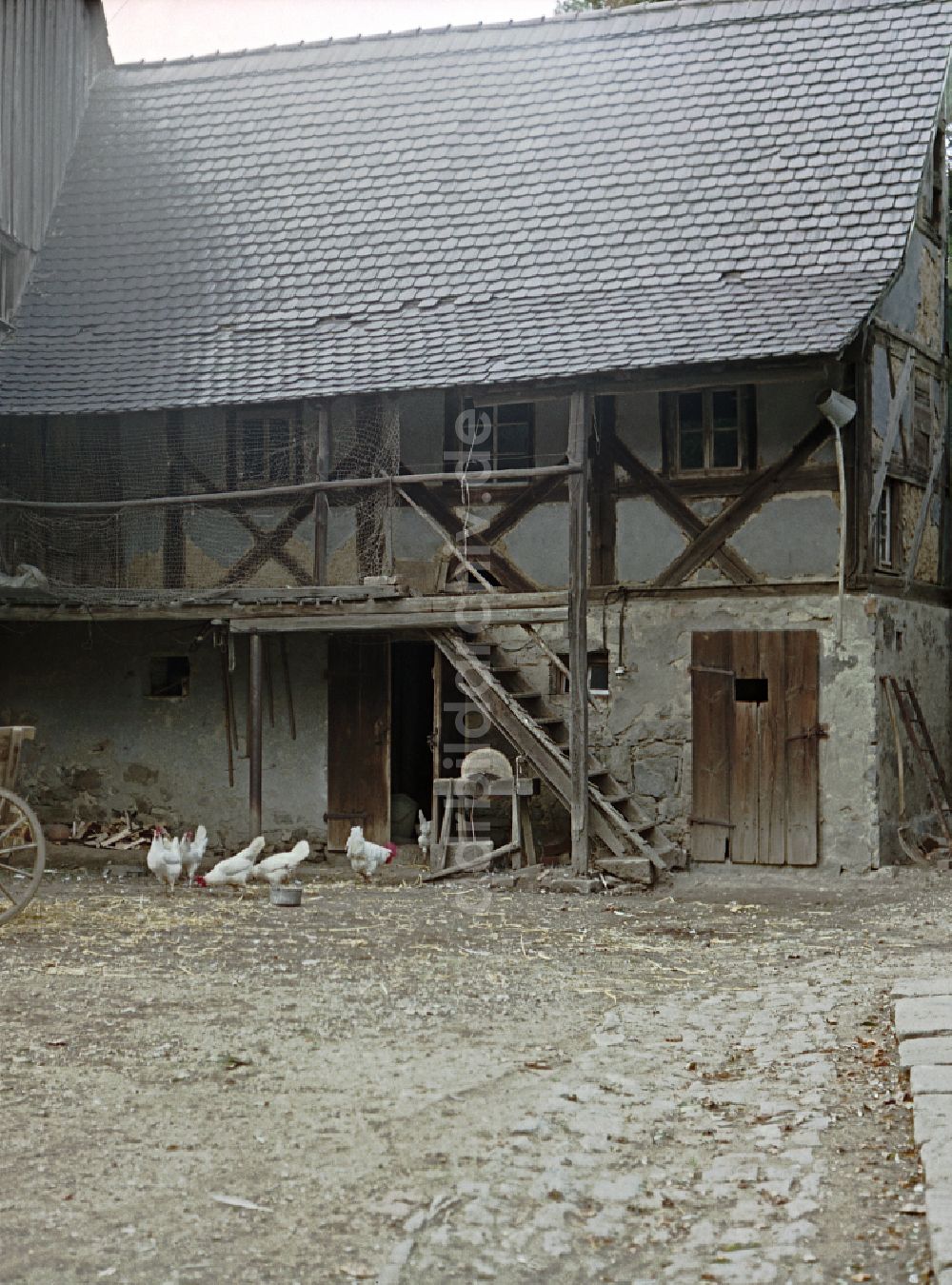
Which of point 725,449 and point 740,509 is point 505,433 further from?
point 740,509

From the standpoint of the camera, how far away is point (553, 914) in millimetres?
11656

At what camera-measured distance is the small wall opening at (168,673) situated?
16281mm

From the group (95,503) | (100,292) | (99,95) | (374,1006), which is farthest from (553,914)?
(99,95)

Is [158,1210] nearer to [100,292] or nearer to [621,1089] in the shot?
[621,1089]

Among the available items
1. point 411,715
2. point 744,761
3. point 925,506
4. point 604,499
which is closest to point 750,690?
point 744,761

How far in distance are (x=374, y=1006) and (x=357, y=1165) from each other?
2652 millimetres

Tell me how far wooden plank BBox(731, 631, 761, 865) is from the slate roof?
2779 millimetres

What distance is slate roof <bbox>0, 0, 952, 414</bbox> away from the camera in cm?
1398

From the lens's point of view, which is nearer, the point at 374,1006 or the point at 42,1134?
the point at 42,1134

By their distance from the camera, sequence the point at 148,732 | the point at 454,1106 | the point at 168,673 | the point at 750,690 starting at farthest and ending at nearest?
1. the point at 168,673
2. the point at 148,732
3. the point at 750,690
4. the point at 454,1106

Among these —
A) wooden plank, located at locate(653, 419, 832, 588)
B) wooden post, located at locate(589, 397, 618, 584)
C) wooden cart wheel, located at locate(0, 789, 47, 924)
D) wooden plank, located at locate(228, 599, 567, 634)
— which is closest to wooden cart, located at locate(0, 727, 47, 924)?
wooden cart wheel, located at locate(0, 789, 47, 924)

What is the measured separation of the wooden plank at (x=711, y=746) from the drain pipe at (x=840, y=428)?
110 centimetres

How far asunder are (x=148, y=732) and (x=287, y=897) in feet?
15.4

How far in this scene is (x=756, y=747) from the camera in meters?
14.2
